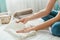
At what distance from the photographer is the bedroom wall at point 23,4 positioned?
2467 mm

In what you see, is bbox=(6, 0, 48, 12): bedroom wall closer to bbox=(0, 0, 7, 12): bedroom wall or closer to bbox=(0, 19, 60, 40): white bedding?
bbox=(0, 0, 7, 12): bedroom wall

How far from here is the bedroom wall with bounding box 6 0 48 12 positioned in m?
2.47

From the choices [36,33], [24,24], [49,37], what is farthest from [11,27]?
[49,37]

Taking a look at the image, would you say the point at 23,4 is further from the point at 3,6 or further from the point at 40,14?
the point at 40,14

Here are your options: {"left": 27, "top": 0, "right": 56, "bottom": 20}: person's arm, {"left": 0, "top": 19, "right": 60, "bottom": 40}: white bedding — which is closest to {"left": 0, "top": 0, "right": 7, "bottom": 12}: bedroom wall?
{"left": 27, "top": 0, "right": 56, "bottom": 20}: person's arm

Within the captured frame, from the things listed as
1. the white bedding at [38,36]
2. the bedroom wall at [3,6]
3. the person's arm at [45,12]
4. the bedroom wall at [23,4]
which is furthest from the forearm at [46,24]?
the bedroom wall at [3,6]

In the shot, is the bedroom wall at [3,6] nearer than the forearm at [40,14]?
No

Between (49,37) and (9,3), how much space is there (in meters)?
1.37

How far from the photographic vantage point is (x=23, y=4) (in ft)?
8.32

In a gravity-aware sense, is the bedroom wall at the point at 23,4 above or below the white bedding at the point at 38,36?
above

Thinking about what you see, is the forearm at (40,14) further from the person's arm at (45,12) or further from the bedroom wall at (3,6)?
the bedroom wall at (3,6)

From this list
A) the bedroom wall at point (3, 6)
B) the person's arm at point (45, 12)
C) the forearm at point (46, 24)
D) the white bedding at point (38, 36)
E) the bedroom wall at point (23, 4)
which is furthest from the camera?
the bedroom wall at point (3, 6)

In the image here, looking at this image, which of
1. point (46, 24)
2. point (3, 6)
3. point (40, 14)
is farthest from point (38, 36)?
point (3, 6)

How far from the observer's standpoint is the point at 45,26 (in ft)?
4.70
